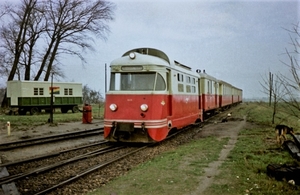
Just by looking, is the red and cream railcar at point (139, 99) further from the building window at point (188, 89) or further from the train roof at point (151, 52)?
the building window at point (188, 89)

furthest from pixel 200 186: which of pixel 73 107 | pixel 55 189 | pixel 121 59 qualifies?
pixel 73 107

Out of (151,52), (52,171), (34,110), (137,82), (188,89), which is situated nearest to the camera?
(52,171)

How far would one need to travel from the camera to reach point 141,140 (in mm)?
10469

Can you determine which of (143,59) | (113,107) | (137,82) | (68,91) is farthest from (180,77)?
(68,91)

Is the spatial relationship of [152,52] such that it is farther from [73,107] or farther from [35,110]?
[73,107]

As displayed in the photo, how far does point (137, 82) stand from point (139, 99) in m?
0.65

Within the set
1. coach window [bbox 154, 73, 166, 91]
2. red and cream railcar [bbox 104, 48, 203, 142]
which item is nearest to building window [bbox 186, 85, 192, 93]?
red and cream railcar [bbox 104, 48, 203, 142]

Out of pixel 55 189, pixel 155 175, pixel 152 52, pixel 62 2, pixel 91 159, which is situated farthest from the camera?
pixel 62 2

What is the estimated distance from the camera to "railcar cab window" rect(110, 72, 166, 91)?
34.2 ft

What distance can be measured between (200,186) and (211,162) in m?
1.98

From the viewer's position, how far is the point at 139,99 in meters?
10.2

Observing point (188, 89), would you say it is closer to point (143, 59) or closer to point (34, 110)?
point (143, 59)

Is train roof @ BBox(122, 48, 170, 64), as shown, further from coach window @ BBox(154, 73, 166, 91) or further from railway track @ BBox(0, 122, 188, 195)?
railway track @ BBox(0, 122, 188, 195)

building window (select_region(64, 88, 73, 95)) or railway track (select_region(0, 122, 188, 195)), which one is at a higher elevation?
building window (select_region(64, 88, 73, 95))
